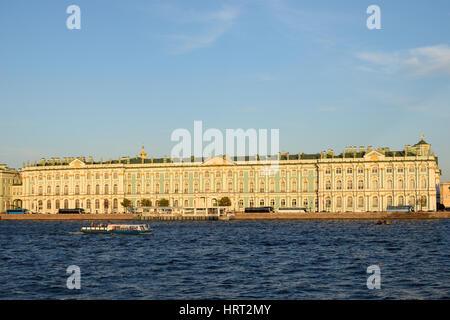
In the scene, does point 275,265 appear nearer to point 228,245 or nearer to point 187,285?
point 187,285

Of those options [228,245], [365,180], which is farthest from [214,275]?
[365,180]

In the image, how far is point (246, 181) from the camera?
11231 centimetres

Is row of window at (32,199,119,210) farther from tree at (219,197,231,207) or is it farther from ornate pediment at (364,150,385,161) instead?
ornate pediment at (364,150,385,161)

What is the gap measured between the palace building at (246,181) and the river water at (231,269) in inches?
2295

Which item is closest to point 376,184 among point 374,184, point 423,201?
point 374,184

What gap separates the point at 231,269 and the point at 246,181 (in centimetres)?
8288

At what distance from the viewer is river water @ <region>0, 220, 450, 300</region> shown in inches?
882

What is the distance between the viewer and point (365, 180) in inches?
4144

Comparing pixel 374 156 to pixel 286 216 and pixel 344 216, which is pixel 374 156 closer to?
pixel 344 216

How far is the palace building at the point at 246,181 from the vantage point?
340 feet

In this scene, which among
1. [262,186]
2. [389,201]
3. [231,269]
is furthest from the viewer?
[262,186]

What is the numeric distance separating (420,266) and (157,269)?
14640mm

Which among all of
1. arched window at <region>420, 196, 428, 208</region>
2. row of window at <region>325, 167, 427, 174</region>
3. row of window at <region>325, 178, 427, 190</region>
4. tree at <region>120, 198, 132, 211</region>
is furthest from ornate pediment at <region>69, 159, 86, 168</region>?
arched window at <region>420, 196, 428, 208</region>
